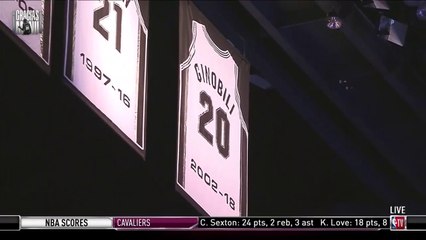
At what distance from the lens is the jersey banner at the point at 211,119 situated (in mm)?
3492

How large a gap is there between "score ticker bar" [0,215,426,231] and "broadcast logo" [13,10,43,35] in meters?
0.90

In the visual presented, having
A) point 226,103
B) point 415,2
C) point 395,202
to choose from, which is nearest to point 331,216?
point 395,202

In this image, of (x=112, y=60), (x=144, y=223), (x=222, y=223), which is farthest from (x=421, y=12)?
(x=144, y=223)

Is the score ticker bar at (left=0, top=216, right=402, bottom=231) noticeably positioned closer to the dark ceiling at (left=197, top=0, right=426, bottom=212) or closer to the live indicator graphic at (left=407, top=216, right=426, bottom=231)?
the live indicator graphic at (left=407, top=216, right=426, bottom=231)

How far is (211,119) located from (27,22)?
3.34ft

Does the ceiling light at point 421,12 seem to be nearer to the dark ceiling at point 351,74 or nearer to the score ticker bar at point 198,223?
the dark ceiling at point 351,74

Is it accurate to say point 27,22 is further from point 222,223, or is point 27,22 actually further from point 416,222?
point 416,222

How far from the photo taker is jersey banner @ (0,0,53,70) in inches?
139

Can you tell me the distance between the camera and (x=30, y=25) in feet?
11.7

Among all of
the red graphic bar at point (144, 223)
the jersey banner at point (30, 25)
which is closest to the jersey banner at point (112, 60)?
the jersey banner at point (30, 25)

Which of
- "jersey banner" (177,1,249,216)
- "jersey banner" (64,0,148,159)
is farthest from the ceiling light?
"jersey banner" (64,0,148,159)

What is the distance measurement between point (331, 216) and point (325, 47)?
82 centimetres
